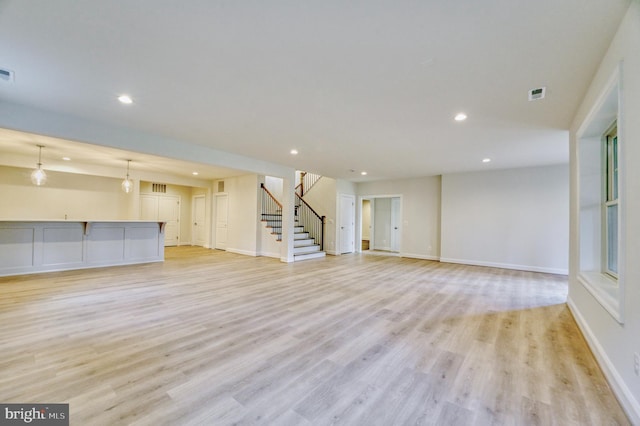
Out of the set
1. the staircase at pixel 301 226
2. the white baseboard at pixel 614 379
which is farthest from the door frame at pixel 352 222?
the white baseboard at pixel 614 379

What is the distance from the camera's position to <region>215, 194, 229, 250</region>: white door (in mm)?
9394

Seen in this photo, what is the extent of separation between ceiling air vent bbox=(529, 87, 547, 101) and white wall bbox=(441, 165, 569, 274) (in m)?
4.54

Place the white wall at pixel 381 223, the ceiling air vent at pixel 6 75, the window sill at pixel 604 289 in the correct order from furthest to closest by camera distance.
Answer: the white wall at pixel 381 223
the ceiling air vent at pixel 6 75
the window sill at pixel 604 289

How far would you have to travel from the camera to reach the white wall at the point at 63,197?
6.88m

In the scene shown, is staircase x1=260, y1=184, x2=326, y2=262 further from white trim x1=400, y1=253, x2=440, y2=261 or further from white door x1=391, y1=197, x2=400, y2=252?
white door x1=391, y1=197, x2=400, y2=252

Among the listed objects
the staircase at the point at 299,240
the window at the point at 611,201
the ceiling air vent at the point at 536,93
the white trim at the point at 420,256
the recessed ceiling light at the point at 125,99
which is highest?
the recessed ceiling light at the point at 125,99

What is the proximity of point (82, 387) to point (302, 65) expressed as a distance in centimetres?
304

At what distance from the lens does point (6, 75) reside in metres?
2.66

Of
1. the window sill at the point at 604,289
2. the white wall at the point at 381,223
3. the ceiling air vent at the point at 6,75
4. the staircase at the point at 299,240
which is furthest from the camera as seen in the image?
the white wall at the point at 381,223

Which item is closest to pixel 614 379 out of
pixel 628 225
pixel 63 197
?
pixel 628 225

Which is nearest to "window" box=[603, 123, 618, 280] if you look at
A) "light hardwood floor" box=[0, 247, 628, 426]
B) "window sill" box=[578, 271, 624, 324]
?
"window sill" box=[578, 271, 624, 324]

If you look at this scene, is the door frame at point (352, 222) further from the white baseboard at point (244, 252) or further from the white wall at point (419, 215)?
the white baseboard at point (244, 252)

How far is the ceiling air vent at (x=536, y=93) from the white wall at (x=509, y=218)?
454 centimetres

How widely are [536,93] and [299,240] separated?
698 cm
